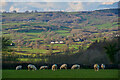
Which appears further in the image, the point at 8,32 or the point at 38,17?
the point at 38,17

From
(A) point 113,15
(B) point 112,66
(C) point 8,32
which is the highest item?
(A) point 113,15

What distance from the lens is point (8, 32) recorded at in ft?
402

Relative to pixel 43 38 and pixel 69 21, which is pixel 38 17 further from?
pixel 43 38

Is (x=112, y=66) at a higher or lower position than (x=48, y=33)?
lower

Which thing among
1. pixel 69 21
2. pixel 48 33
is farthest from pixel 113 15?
pixel 48 33

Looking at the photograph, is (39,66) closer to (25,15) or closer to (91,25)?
(91,25)

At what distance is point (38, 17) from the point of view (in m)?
164

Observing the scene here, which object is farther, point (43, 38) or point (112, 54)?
point (43, 38)

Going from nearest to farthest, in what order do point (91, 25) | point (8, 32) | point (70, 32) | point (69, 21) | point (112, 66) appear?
point (112, 66), point (8, 32), point (70, 32), point (91, 25), point (69, 21)

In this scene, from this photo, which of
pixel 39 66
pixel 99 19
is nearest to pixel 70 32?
pixel 99 19

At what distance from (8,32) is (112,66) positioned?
323ft

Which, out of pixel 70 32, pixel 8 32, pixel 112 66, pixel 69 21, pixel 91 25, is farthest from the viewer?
pixel 69 21

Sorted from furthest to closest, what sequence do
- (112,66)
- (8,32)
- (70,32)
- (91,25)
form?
(91,25) → (70,32) → (8,32) → (112,66)

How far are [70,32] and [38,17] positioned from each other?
33323 millimetres
